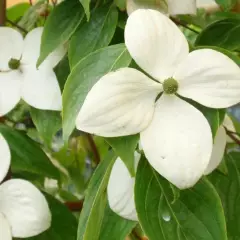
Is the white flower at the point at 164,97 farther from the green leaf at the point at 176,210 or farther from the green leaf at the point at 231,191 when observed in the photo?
the green leaf at the point at 231,191

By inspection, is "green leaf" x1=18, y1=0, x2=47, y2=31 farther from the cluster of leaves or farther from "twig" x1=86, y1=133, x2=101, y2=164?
"twig" x1=86, y1=133, x2=101, y2=164

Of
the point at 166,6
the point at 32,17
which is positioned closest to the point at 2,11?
the point at 32,17

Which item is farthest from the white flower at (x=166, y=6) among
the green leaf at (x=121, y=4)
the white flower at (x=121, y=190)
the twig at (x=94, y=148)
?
the twig at (x=94, y=148)

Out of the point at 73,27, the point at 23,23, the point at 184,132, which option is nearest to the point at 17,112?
the point at 23,23

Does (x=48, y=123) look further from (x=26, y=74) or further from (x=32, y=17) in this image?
(x=32, y=17)

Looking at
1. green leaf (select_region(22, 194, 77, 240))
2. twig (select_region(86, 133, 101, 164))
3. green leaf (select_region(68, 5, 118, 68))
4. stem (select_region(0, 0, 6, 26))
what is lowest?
twig (select_region(86, 133, 101, 164))

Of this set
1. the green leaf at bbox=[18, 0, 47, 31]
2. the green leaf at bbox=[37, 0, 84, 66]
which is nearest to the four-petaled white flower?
the green leaf at bbox=[37, 0, 84, 66]
